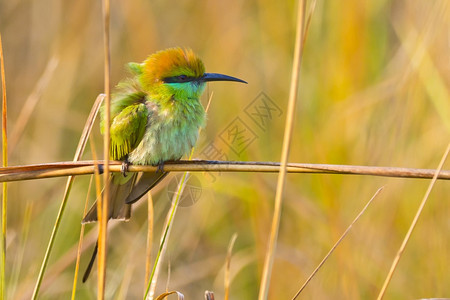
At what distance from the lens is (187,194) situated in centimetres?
194

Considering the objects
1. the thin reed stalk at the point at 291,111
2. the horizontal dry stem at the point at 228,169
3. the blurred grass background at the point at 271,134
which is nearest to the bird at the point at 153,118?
→ the blurred grass background at the point at 271,134

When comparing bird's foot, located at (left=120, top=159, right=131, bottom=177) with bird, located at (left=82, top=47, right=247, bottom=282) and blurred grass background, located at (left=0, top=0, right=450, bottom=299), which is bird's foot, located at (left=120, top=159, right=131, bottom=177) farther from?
blurred grass background, located at (left=0, top=0, right=450, bottom=299)

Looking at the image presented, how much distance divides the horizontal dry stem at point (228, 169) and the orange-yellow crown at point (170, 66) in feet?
2.17

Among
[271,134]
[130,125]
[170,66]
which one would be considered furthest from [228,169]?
[271,134]

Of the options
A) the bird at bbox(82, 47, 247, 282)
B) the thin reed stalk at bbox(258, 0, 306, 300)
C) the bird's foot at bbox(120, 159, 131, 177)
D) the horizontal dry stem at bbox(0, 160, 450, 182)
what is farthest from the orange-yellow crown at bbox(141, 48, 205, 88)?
the thin reed stalk at bbox(258, 0, 306, 300)

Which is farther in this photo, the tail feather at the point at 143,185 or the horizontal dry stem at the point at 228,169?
the tail feather at the point at 143,185

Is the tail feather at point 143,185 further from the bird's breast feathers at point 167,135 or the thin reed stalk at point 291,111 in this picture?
the thin reed stalk at point 291,111

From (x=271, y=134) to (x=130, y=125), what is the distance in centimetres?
129

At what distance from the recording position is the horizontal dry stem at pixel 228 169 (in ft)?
3.64

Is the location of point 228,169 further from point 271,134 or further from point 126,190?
point 271,134

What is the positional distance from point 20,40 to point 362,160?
2116 mm

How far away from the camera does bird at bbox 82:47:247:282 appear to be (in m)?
1.95

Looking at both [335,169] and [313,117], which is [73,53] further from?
[335,169]

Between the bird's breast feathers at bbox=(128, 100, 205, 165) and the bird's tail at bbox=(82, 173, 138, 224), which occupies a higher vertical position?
the bird's breast feathers at bbox=(128, 100, 205, 165)
